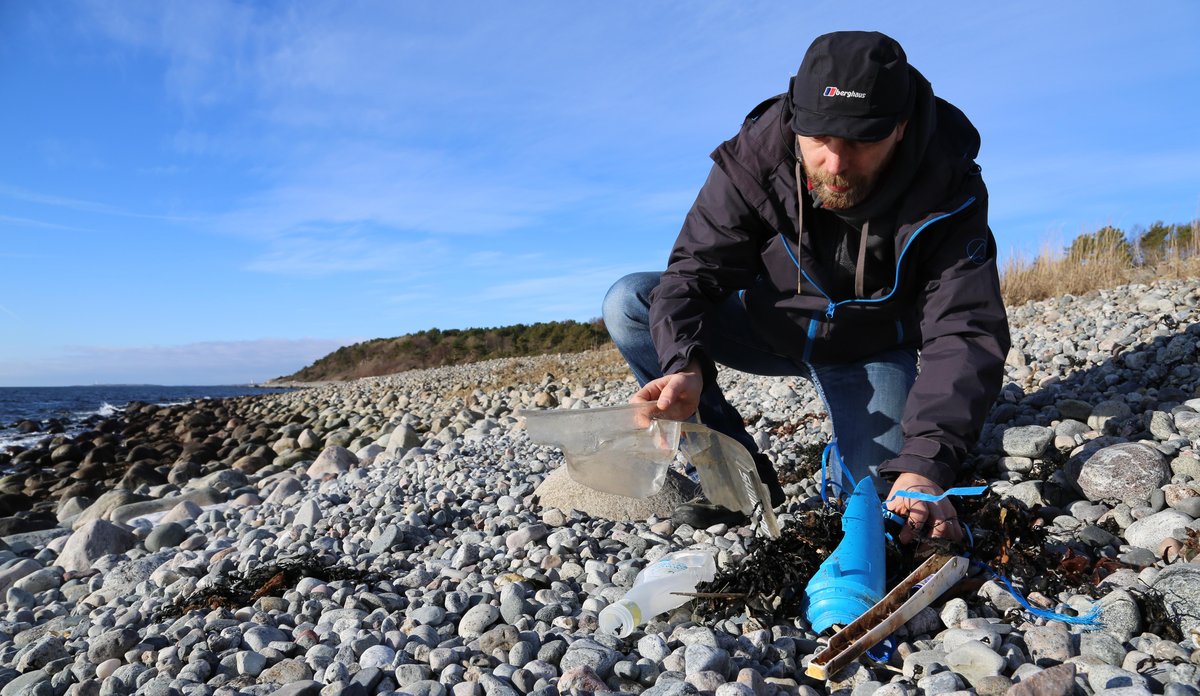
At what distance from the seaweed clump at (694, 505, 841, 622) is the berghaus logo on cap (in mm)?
1498

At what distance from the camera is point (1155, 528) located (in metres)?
2.49

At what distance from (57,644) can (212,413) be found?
54.9 ft

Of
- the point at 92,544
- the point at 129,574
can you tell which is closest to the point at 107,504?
the point at 92,544

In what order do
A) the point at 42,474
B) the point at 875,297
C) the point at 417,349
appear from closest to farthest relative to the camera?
the point at 875,297, the point at 42,474, the point at 417,349

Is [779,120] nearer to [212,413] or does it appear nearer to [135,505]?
[135,505]

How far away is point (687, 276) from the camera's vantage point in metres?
3.41

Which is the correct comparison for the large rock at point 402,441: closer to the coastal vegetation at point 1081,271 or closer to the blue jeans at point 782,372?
the blue jeans at point 782,372

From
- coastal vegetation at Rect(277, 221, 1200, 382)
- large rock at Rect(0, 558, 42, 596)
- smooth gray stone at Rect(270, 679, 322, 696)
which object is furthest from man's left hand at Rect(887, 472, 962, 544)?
coastal vegetation at Rect(277, 221, 1200, 382)

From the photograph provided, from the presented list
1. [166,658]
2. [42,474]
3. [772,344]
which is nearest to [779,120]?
[772,344]

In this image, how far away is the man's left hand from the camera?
2420 millimetres

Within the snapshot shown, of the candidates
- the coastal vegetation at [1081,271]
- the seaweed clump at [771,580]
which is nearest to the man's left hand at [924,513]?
the seaweed clump at [771,580]

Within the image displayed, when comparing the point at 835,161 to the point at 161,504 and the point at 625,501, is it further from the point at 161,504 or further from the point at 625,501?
the point at 161,504

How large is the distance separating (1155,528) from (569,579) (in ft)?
6.70

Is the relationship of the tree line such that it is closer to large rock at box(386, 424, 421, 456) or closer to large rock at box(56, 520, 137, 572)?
large rock at box(386, 424, 421, 456)
